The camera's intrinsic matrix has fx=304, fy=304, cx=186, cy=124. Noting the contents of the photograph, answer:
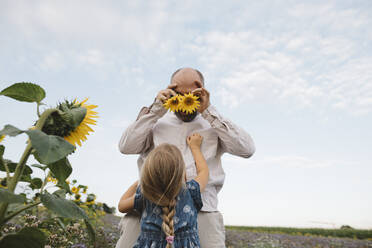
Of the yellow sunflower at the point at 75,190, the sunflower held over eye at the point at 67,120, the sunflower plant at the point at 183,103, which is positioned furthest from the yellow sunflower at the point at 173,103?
the yellow sunflower at the point at 75,190

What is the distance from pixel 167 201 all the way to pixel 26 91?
3.82 feet

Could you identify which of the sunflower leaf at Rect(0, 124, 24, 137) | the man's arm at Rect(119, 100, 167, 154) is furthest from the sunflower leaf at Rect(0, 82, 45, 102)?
the man's arm at Rect(119, 100, 167, 154)

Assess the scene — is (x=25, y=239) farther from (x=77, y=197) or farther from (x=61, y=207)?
(x=77, y=197)

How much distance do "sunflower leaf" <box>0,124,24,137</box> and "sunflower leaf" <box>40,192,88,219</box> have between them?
24 centimetres

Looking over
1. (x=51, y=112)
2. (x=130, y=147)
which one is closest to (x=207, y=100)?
(x=130, y=147)

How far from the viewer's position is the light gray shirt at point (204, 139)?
6.91ft

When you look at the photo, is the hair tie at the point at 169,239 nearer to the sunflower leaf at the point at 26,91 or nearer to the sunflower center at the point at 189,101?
the sunflower center at the point at 189,101

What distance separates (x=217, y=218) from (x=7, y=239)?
1.39 meters

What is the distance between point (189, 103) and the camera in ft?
7.13

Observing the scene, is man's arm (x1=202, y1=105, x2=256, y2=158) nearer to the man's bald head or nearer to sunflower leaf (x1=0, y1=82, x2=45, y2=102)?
the man's bald head

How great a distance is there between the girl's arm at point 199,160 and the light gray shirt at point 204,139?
0.06 metres

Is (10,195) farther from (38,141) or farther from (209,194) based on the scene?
(209,194)

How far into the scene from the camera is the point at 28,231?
957 mm

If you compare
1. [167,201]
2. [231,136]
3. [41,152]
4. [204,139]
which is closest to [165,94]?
[204,139]
